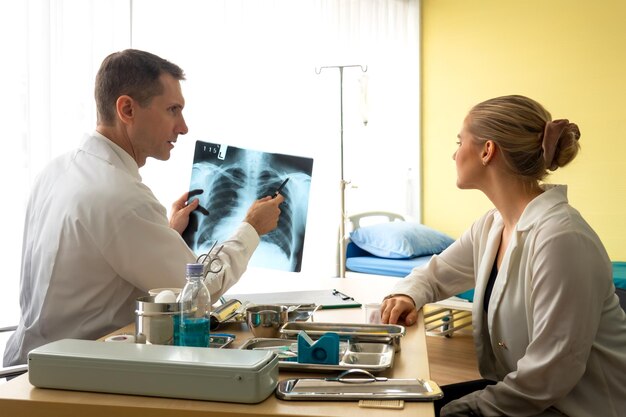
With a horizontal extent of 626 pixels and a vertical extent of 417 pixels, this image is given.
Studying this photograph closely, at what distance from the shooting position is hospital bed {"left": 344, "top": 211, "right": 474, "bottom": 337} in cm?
448

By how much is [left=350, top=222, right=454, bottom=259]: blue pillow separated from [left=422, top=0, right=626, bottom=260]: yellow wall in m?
0.79

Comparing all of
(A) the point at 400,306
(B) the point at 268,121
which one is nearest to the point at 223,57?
(B) the point at 268,121

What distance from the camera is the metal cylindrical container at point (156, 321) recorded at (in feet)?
4.61

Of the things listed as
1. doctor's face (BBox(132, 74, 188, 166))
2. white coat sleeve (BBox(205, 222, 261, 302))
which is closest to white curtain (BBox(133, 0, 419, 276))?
doctor's face (BBox(132, 74, 188, 166))

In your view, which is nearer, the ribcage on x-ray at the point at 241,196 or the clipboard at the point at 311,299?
the clipboard at the point at 311,299

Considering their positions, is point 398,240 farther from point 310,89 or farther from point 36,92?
point 36,92

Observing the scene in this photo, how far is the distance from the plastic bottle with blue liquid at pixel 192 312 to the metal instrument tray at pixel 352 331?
248 mm

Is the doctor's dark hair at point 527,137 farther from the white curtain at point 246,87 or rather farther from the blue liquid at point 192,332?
the white curtain at point 246,87

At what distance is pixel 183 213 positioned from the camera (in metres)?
2.27

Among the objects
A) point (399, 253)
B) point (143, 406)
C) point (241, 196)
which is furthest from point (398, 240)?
point (143, 406)

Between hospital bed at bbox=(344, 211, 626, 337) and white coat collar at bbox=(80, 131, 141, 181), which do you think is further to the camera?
hospital bed at bbox=(344, 211, 626, 337)

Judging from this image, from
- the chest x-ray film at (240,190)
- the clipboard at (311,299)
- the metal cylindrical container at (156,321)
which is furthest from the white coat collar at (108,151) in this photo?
the metal cylindrical container at (156,321)

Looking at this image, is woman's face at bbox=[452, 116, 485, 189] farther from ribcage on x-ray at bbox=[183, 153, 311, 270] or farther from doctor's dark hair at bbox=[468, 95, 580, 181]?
ribcage on x-ray at bbox=[183, 153, 311, 270]

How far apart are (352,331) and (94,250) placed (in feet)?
2.33
